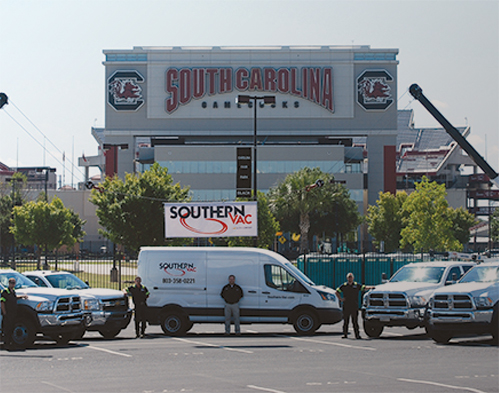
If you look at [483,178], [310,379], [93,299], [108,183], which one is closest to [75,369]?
[310,379]

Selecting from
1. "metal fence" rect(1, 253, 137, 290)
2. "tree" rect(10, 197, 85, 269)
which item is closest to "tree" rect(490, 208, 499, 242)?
"metal fence" rect(1, 253, 137, 290)

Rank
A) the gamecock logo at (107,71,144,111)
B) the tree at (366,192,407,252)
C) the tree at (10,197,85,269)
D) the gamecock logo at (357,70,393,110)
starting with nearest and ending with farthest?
the tree at (10,197,85,269) < the tree at (366,192,407,252) < the gamecock logo at (107,71,144,111) < the gamecock logo at (357,70,393,110)

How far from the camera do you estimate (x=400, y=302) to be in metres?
19.0

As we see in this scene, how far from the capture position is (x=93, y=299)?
1906 centimetres

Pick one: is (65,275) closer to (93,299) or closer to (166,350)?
(93,299)

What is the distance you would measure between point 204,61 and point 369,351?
277 feet

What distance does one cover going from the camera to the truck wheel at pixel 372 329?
19234 millimetres

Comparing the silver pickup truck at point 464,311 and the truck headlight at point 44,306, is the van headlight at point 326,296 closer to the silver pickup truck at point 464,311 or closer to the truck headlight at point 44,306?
the silver pickup truck at point 464,311

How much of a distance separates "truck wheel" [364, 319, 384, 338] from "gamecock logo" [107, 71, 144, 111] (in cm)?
8127

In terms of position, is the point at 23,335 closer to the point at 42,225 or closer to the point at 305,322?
the point at 305,322

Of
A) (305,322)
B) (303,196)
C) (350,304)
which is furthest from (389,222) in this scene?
(350,304)

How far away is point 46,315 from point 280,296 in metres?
6.41

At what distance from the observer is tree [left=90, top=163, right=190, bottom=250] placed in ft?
146

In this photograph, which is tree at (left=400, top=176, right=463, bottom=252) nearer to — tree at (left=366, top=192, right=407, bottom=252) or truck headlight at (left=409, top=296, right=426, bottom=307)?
tree at (left=366, top=192, right=407, bottom=252)
